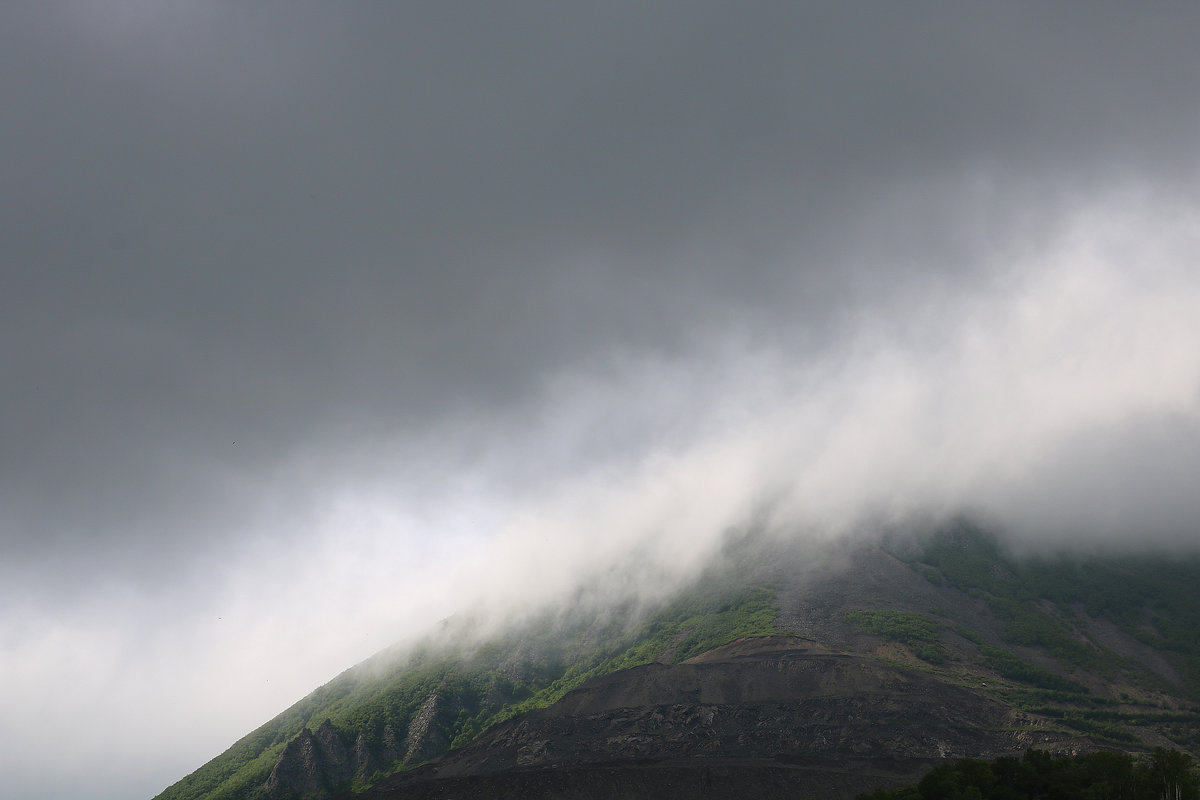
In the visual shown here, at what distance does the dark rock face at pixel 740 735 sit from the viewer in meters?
116

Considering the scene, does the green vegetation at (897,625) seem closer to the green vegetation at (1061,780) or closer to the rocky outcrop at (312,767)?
the green vegetation at (1061,780)

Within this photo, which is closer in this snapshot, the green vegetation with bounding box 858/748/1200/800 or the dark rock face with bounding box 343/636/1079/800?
the green vegetation with bounding box 858/748/1200/800

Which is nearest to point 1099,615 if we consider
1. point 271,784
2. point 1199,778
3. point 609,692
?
point 1199,778

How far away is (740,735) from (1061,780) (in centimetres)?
5980

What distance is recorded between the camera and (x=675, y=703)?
146 metres

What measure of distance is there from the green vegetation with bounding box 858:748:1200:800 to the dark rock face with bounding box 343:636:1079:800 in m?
25.0

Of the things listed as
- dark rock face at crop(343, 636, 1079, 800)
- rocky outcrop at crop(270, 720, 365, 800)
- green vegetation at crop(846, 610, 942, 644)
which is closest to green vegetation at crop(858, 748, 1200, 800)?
dark rock face at crop(343, 636, 1079, 800)

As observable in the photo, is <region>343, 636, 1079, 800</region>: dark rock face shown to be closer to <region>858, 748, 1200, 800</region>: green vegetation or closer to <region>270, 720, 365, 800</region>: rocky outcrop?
<region>858, 748, 1200, 800</region>: green vegetation

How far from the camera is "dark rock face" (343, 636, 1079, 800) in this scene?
381 ft

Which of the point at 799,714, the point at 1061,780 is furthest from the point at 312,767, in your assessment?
the point at 1061,780

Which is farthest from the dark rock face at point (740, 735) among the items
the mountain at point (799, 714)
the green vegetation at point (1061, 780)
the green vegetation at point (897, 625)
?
the green vegetation at point (1061, 780)

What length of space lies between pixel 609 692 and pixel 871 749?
60214mm

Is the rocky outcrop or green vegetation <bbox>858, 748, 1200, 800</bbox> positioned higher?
the rocky outcrop

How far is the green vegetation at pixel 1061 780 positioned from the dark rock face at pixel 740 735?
25.0 metres
